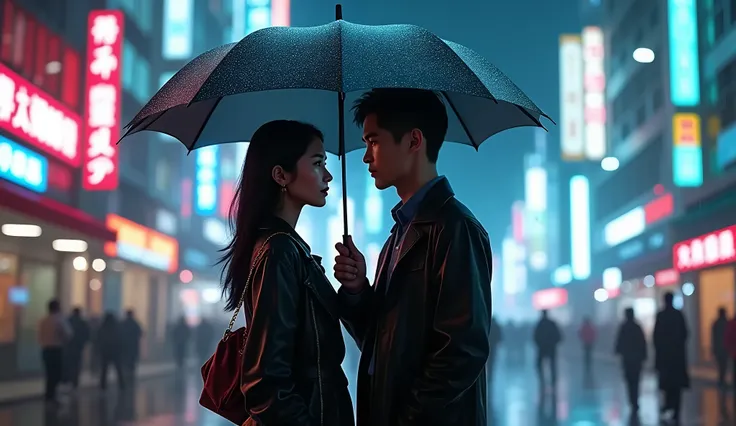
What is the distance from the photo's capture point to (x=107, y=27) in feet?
73.6

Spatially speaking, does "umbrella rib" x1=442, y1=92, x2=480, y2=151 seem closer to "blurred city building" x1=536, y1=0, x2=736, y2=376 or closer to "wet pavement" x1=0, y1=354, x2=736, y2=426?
"wet pavement" x1=0, y1=354, x2=736, y2=426

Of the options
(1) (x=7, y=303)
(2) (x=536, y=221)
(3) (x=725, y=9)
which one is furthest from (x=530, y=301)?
(1) (x=7, y=303)

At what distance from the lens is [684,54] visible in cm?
2625

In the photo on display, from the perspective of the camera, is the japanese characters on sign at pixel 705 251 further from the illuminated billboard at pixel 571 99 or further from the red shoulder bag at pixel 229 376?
the red shoulder bag at pixel 229 376

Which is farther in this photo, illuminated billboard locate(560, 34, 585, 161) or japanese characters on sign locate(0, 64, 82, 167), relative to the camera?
illuminated billboard locate(560, 34, 585, 161)

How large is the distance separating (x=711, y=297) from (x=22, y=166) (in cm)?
1872

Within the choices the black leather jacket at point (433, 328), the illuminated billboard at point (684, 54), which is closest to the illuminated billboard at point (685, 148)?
the illuminated billboard at point (684, 54)

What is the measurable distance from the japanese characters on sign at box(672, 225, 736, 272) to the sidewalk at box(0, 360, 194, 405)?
1540 centimetres

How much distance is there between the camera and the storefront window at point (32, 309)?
22056mm

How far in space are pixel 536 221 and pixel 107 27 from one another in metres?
67.2

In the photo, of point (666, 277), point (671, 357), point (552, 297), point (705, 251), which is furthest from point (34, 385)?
point (552, 297)

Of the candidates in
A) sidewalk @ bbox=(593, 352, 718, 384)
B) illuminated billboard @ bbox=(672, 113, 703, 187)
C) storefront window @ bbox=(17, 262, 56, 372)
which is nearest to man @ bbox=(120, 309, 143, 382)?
storefront window @ bbox=(17, 262, 56, 372)

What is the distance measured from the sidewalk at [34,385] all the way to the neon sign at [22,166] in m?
4.24

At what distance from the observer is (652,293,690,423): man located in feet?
40.0
